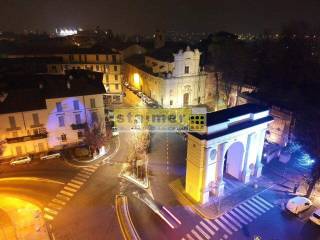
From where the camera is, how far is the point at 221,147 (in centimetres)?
3066

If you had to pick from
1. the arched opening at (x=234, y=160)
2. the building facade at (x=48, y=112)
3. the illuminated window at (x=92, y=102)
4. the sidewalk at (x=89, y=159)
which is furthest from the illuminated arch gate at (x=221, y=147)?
the building facade at (x=48, y=112)

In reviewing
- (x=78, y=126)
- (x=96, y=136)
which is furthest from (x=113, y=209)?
(x=78, y=126)

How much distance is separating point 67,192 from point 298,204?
30.4 meters

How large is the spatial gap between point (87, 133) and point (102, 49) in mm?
36972

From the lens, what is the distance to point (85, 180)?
1468 inches

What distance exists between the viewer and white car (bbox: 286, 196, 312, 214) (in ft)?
102

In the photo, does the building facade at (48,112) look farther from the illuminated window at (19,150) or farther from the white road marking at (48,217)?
the white road marking at (48,217)

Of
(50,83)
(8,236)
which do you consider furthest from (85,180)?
(50,83)

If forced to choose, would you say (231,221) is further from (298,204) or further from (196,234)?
(298,204)

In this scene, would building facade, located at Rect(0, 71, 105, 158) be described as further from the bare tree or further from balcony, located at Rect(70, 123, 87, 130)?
the bare tree

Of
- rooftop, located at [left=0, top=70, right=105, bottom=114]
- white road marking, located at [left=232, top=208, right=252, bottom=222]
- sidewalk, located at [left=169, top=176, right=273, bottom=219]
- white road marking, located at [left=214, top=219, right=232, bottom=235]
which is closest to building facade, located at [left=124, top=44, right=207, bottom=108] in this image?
rooftop, located at [left=0, top=70, right=105, bottom=114]

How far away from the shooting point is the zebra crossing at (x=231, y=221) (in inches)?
1104

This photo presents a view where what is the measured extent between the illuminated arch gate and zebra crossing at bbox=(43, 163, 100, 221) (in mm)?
15547

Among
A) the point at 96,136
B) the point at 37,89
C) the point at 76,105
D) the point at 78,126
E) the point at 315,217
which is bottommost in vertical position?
the point at 315,217
